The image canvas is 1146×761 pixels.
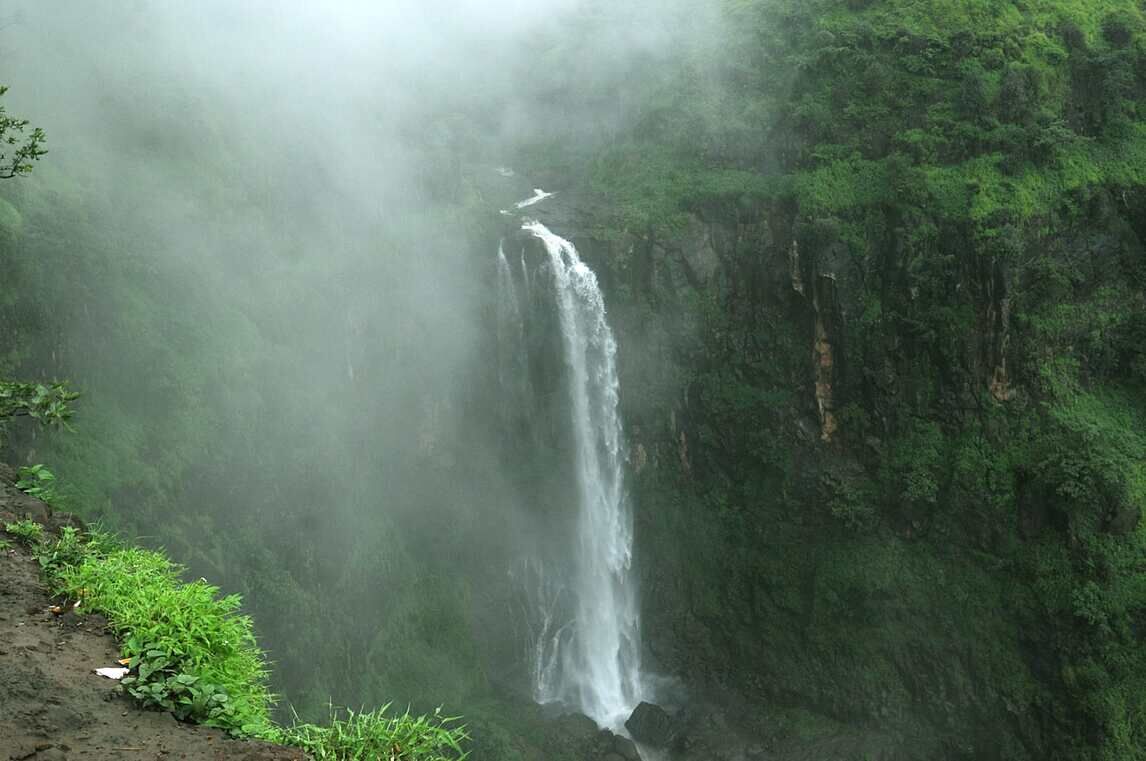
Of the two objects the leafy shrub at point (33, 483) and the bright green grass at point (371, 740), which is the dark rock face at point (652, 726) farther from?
the bright green grass at point (371, 740)

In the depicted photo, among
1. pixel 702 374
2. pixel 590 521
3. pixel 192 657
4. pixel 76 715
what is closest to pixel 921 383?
pixel 702 374

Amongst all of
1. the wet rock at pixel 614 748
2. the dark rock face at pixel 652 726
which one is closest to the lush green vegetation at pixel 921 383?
the dark rock face at pixel 652 726

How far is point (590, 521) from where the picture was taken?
22781mm

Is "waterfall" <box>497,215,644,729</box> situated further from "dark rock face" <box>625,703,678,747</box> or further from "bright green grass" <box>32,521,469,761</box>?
"bright green grass" <box>32,521,469,761</box>

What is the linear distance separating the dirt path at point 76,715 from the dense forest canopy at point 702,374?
1279 cm

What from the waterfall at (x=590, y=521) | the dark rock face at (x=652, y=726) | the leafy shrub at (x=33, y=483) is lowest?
the dark rock face at (x=652, y=726)

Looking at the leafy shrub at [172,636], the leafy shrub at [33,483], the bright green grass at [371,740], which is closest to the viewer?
the bright green grass at [371,740]

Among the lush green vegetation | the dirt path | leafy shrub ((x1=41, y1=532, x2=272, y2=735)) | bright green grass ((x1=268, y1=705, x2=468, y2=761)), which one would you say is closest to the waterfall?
the lush green vegetation

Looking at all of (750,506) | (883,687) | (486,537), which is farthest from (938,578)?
(486,537)

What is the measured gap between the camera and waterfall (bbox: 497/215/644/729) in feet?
73.4

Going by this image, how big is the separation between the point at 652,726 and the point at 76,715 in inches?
678

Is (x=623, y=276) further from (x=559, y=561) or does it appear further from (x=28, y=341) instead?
(x=28, y=341)

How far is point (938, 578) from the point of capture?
20.3 m

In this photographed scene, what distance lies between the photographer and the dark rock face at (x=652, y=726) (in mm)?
19703
